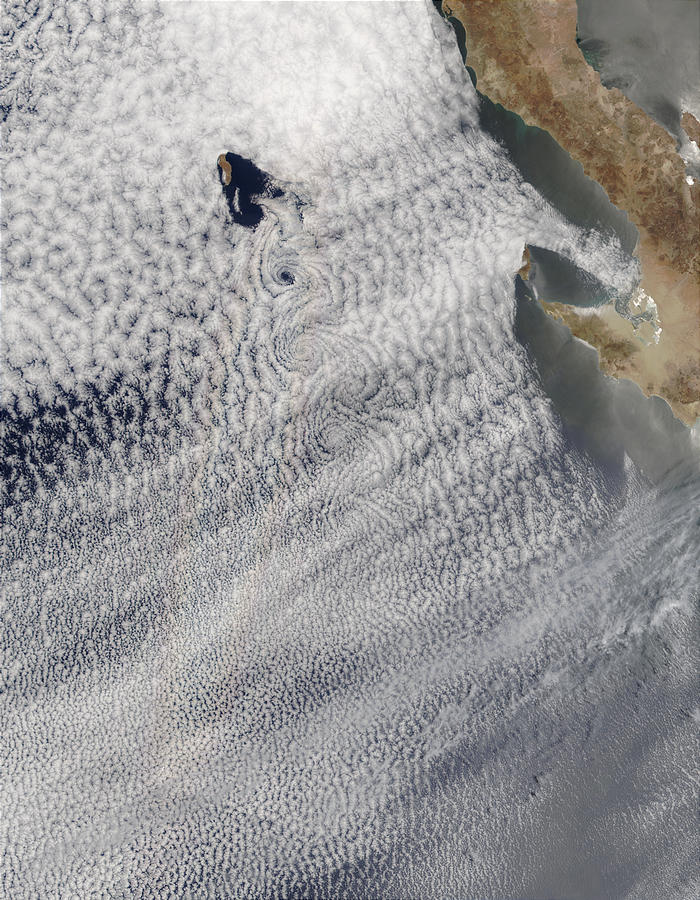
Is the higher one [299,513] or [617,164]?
[617,164]

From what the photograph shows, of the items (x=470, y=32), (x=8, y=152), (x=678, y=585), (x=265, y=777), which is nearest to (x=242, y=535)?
(x=265, y=777)

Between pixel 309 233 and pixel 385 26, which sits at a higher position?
pixel 385 26

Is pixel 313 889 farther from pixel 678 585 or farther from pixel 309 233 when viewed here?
pixel 309 233

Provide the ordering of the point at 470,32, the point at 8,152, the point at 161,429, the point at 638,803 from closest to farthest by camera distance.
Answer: the point at 8,152, the point at 161,429, the point at 638,803, the point at 470,32

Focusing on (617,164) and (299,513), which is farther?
(617,164)

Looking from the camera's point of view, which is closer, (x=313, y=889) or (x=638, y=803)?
(x=313, y=889)

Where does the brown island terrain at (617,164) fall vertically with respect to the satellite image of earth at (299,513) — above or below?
above
